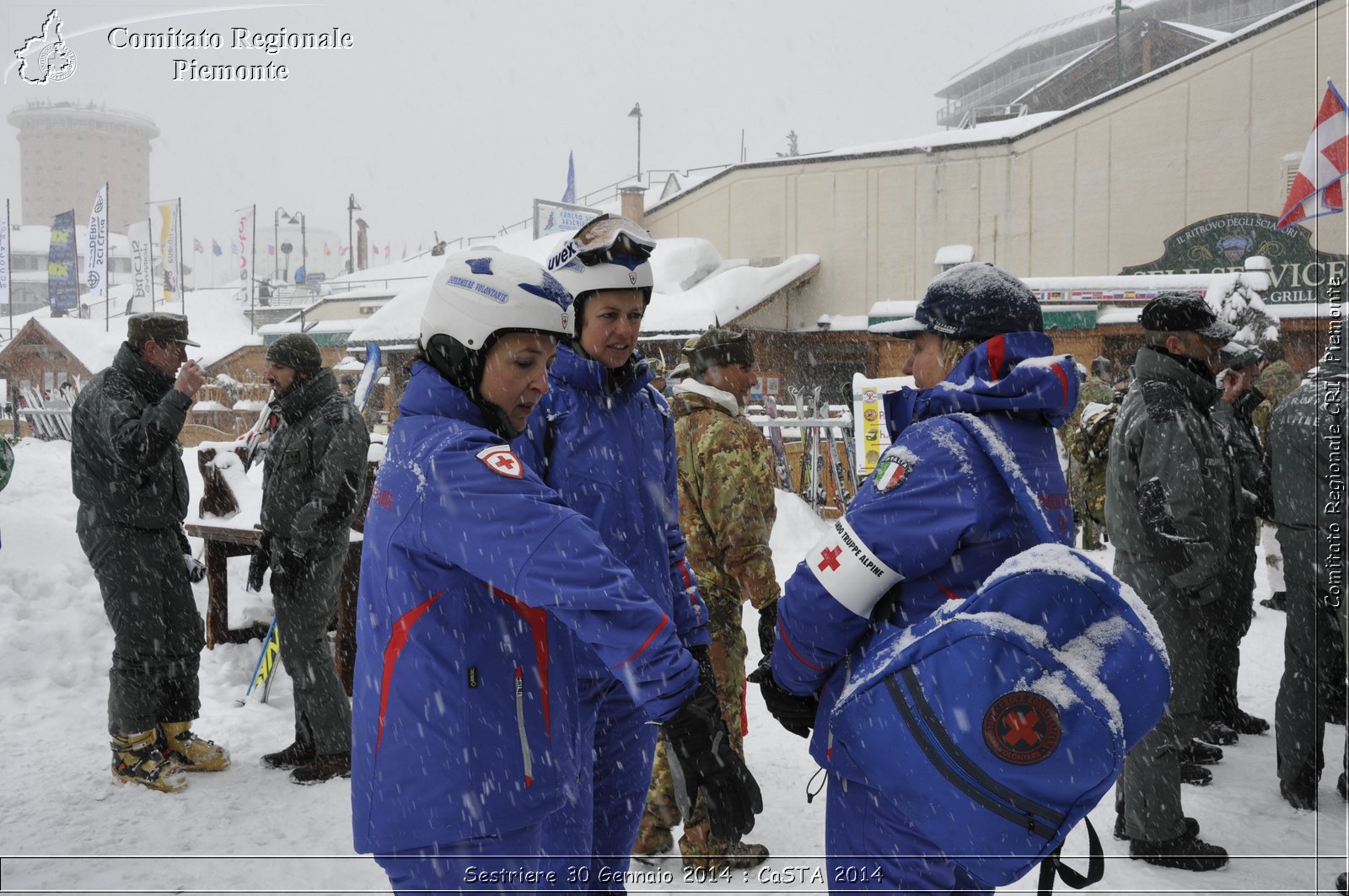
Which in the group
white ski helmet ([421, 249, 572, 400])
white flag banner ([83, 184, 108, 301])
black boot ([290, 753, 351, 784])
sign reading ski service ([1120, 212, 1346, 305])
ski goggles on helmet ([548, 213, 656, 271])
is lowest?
black boot ([290, 753, 351, 784])

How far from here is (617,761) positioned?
2.65m

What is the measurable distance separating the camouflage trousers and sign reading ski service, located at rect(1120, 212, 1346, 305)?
18.2 meters

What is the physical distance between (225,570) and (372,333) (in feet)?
48.2

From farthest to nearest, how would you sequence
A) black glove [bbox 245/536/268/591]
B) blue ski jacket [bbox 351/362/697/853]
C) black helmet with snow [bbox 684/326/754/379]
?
black glove [bbox 245/536/268/591], black helmet with snow [bbox 684/326/754/379], blue ski jacket [bbox 351/362/697/853]

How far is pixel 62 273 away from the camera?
113ft

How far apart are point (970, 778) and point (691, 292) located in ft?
64.8

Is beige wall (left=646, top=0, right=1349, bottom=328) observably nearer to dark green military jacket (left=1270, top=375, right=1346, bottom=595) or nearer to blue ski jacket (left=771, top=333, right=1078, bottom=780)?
dark green military jacket (left=1270, top=375, right=1346, bottom=595)

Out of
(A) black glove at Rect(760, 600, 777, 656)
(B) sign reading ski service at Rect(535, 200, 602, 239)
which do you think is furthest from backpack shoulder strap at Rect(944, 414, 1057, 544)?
(B) sign reading ski service at Rect(535, 200, 602, 239)

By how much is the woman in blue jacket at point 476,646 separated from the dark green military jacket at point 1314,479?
3.62 metres

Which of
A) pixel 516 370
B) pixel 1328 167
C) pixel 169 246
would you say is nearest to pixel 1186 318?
pixel 516 370

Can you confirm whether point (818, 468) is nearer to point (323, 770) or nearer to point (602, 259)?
point (323, 770)

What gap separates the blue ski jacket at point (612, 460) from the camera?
266 centimetres

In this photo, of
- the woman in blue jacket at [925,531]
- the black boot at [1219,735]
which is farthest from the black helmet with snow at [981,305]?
the black boot at [1219,735]

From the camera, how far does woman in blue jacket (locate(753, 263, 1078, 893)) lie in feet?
6.30
